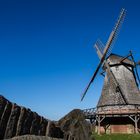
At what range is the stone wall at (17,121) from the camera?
3.96 m

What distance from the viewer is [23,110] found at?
4.26 metres

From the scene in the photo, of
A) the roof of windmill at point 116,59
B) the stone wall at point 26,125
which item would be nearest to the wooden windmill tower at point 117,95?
the roof of windmill at point 116,59

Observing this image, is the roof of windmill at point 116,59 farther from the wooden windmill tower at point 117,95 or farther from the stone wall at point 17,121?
the stone wall at point 17,121

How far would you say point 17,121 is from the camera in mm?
4152

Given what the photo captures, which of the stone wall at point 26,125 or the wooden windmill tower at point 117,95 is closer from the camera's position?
the stone wall at point 26,125

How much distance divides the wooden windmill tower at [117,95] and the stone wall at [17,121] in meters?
28.6

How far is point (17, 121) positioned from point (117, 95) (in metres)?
31.1

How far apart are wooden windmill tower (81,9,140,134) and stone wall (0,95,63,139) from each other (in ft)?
93.8

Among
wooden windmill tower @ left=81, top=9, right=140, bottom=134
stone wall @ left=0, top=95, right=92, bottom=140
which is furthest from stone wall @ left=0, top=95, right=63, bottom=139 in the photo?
wooden windmill tower @ left=81, top=9, right=140, bottom=134

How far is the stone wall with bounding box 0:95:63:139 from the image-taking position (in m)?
3.96

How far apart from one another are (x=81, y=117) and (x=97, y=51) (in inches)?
1296

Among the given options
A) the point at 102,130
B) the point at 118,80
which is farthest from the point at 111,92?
the point at 102,130

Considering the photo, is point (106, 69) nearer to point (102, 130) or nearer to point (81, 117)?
point (102, 130)

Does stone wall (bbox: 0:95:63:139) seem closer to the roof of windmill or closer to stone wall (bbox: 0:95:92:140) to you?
stone wall (bbox: 0:95:92:140)
